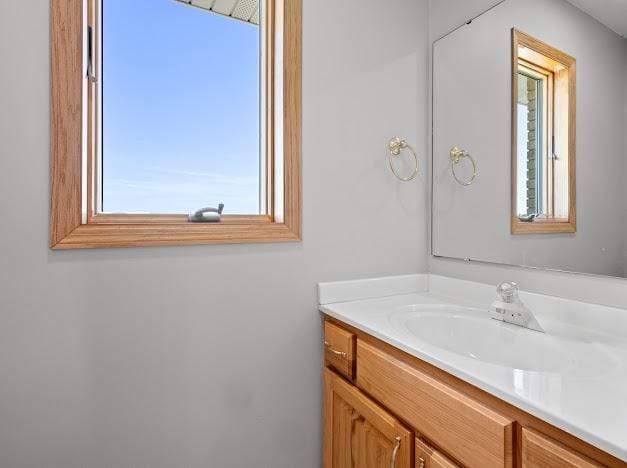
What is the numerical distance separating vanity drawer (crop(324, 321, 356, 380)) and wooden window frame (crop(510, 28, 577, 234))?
2.25 feet

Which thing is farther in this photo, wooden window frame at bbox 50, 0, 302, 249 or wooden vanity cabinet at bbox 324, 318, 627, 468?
wooden window frame at bbox 50, 0, 302, 249

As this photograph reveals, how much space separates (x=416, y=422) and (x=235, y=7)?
1476mm

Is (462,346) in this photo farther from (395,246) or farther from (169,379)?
(169,379)

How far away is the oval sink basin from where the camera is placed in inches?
36.1

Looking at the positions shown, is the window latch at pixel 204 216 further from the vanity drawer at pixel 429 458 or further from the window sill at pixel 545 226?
the window sill at pixel 545 226

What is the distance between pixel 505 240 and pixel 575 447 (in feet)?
2.67

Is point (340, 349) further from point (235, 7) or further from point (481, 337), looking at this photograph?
point (235, 7)

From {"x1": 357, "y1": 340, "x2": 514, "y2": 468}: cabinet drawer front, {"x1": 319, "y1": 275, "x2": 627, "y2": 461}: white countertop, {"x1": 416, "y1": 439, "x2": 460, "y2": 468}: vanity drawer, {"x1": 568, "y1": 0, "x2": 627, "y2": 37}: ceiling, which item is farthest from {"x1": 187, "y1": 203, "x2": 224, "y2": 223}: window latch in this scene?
{"x1": 568, "y1": 0, "x2": 627, "y2": 37}: ceiling

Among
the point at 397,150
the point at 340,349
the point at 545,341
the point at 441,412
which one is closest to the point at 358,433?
the point at 340,349

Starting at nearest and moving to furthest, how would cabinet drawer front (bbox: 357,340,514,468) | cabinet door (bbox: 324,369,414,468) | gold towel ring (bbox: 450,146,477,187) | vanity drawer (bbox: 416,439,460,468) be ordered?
cabinet drawer front (bbox: 357,340,514,468) → vanity drawer (bbox: 416,439,460,468) → cabinet door (bbox: 324,369,414,468) → gold towel ring (bbox: 450,146,477,187)

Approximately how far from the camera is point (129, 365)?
105cm

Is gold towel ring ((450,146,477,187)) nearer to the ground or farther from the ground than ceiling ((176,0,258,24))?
nearer to the ground

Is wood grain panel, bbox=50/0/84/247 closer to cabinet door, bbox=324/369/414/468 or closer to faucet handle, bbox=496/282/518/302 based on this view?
cabinet door, bbox=324/369/414/468

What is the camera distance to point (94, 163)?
3.58ft
